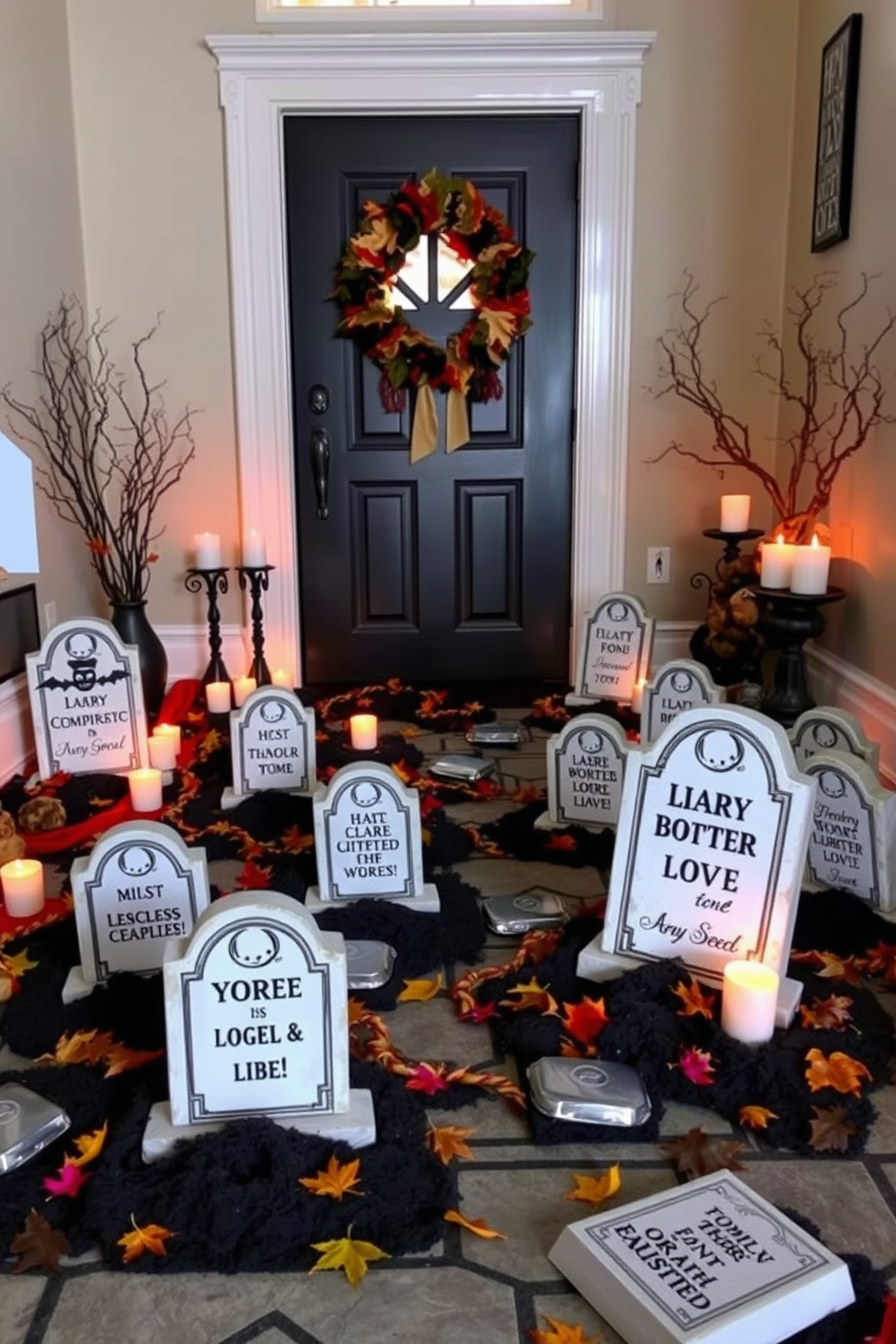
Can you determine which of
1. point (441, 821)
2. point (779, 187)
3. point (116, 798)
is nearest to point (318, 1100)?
point (441, 821)

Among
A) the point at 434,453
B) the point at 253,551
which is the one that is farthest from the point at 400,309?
the point at 253,551

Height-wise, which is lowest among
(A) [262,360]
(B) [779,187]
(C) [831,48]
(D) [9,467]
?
(D) [9,467]

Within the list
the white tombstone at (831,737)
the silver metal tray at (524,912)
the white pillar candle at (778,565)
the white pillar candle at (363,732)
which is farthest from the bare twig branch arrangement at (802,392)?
the silver metal tray at (524,912)

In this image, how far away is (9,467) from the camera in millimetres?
1879

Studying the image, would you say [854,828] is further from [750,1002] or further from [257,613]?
[257,613]

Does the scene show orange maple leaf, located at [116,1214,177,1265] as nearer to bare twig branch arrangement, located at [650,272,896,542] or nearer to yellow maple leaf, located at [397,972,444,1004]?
yellow maple leaf, located at [397,972,444,1004]

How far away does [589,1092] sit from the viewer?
4.45 ft

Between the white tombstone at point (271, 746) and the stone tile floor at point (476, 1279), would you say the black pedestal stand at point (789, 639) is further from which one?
the stone tile floor at point (476, 1279)

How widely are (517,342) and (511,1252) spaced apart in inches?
116

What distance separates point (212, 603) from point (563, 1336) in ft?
8.93

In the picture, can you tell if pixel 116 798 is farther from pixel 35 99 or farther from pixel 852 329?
pixel 852 329

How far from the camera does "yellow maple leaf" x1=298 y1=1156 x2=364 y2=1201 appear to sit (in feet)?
3.88

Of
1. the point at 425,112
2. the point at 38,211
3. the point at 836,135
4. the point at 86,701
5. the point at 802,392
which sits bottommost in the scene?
the point at 86,701

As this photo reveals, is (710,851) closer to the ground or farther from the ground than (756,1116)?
farther from the ground
